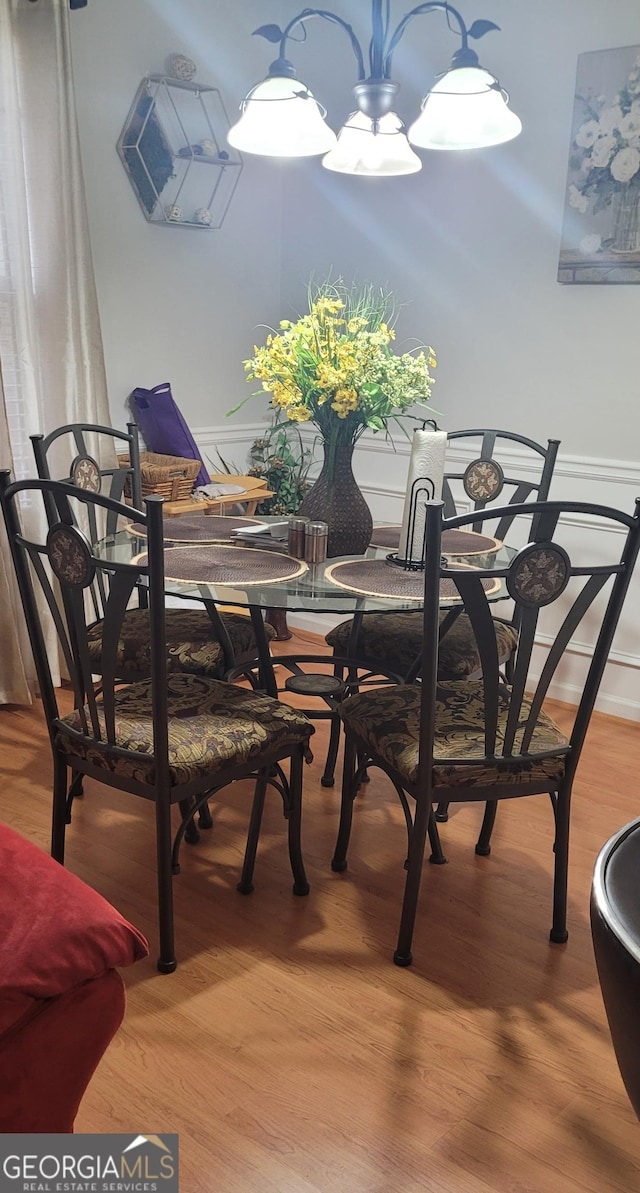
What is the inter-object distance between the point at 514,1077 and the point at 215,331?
3.26 metres

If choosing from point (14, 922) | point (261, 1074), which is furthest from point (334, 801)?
point (14, 922)

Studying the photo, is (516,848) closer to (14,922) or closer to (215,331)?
(14,922)

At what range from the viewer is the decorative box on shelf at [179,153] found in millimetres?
3596

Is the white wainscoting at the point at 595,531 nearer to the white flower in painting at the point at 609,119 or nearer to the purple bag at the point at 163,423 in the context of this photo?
the purple bag at the point at 163,423

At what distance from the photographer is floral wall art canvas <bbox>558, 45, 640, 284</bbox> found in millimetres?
3182

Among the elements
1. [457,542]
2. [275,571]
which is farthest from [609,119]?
[275,571]

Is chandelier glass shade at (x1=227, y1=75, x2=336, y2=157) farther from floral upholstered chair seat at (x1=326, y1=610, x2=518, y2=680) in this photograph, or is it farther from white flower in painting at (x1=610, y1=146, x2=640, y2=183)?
white flower in painting at (x1=610, y1=146, x2=640, y2=183)

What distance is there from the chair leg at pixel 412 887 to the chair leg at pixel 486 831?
0.52 metres

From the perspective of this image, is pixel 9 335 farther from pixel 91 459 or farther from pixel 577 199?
pixel 577 199

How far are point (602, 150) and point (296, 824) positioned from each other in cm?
251

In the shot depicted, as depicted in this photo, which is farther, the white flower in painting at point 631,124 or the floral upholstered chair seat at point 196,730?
the white flower in painting at point 631,124

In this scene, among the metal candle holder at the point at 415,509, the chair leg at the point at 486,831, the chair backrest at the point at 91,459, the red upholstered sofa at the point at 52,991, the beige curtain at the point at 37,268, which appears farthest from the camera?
the beige curtain at the point at 37,268

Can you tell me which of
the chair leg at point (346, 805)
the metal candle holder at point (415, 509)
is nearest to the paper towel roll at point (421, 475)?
the metal candle holder at point (415, 509)

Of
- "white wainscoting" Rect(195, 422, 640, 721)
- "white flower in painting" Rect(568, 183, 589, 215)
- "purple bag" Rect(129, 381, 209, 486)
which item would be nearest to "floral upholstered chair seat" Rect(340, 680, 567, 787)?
"white wainscoting" Rect(195, 422, 640, 721)
